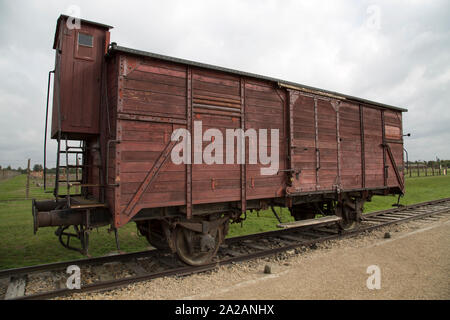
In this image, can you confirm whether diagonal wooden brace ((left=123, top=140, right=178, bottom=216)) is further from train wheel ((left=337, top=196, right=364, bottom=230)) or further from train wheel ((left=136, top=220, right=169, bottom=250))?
train wheel ((left=337, top=196, right=364, bottom=230))

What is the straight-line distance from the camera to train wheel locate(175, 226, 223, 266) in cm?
598

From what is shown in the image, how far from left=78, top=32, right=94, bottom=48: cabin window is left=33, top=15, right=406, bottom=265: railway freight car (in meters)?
0.02

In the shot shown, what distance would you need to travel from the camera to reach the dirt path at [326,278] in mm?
4547

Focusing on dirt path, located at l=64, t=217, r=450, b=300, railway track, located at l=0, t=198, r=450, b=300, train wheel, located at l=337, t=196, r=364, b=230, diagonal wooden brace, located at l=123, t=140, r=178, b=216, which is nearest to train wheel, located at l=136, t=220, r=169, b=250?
railway track, located at l=0, t=198, r=450, b=300

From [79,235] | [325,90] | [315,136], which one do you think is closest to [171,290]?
[79,235]

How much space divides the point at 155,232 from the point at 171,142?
225 centimetres

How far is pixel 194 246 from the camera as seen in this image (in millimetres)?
6203

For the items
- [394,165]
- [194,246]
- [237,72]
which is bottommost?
[194,246]

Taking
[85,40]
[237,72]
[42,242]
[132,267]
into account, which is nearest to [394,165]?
[237,72]

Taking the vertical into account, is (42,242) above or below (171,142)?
below

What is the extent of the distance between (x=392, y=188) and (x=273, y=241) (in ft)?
20.2

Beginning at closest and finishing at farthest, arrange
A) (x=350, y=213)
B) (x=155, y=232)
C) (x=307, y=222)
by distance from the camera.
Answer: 1. (x=155, y=232)
2. (x=307, y=222)
3. (x=350, y=213)

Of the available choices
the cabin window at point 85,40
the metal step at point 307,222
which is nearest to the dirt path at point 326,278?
the metal step at point 307,222

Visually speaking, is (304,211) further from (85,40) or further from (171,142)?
(85,40)
